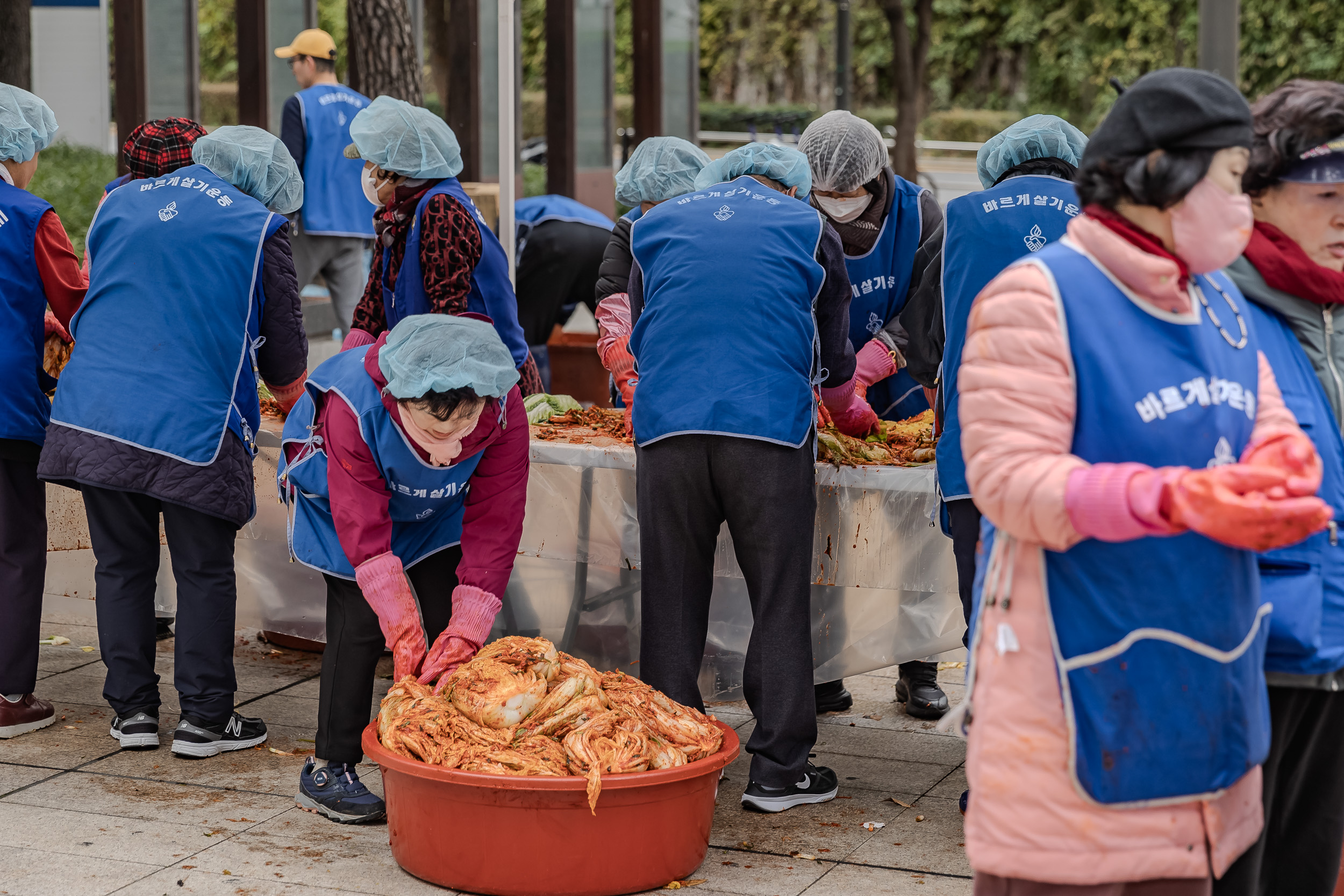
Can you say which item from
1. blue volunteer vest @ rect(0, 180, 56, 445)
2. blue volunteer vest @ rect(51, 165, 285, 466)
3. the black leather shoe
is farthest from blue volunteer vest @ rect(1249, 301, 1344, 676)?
blue volunteer vest @ rect(0, 180, 56, 445)

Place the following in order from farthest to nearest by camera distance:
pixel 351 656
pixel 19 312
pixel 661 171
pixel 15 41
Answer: pixel 15 41 → pixel 661 171 → pixel 19 312 → pixel 351 656

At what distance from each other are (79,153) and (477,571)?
12.5 metres

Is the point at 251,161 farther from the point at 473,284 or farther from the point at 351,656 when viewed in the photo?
the point at 351,656

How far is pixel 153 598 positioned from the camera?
4.67 metres

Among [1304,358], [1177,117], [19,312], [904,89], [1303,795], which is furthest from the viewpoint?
[904,89]

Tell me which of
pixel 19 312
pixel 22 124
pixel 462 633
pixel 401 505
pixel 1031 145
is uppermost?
pixel 22 124

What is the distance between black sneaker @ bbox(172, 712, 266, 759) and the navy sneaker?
55cm

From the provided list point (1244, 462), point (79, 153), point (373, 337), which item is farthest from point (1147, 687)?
point (79, 153)

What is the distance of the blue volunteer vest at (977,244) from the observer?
3.98 metres

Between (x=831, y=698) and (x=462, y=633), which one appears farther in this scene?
(x=831, y=698)

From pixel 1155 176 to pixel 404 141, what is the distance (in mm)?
3024

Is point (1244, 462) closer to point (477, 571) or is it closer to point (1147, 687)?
point (1147, 687)

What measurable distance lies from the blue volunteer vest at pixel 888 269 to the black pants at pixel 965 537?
2.89ft

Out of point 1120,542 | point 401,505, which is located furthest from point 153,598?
point 1120,542
